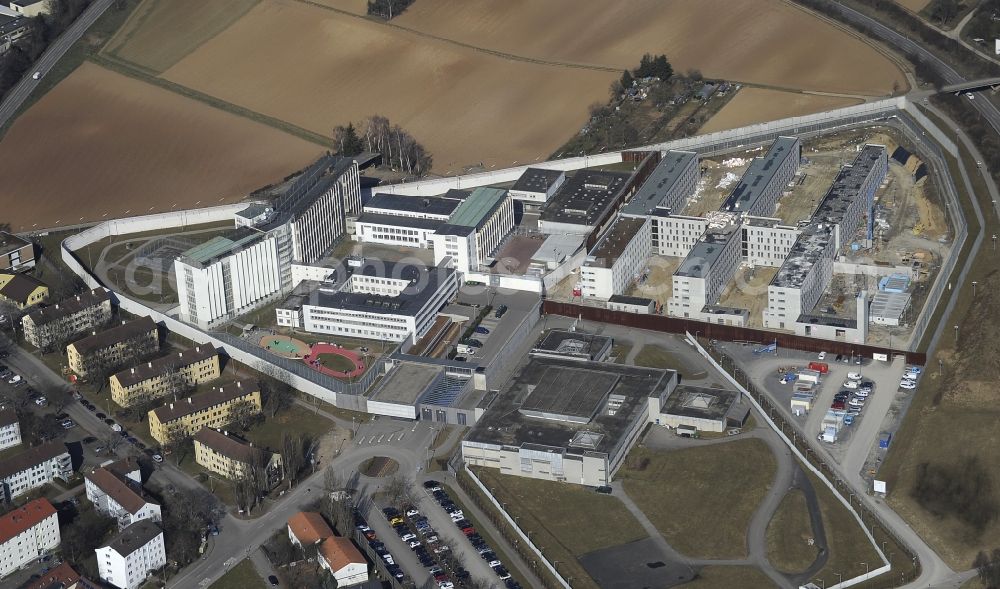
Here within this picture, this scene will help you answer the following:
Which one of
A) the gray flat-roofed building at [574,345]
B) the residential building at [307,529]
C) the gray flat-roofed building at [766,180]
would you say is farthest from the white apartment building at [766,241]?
the residential building at [307,529]

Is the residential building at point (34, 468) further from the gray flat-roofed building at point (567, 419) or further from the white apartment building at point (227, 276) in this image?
the gray flat-roofed building at point (567, 419)

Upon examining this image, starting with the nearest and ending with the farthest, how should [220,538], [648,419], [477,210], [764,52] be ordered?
[220,538] → [648,419] → [477,210] → [764,52]

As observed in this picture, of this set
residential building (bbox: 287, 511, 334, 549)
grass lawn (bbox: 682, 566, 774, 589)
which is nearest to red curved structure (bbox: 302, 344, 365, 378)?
residential building (bbox: 287, 511, 334, 549)

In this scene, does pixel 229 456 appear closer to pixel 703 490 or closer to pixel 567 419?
pixel 567 419

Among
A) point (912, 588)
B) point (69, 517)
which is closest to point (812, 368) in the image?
point (912, 588)

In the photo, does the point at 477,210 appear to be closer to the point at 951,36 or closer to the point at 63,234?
the point at 63,234

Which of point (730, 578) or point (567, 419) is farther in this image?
point (567, 419)

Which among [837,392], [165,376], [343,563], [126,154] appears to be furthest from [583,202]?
[343,563]
